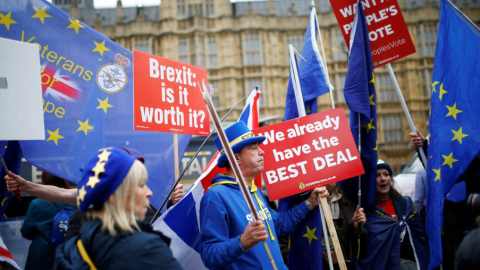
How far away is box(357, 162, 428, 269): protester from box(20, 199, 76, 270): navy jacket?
7.83ft

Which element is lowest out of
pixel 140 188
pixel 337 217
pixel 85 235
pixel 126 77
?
pixel 337 217

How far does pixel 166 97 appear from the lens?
3828mm

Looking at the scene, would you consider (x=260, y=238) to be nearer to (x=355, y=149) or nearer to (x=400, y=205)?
(x=355, y=149)

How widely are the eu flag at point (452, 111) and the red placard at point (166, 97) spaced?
6.20 ft

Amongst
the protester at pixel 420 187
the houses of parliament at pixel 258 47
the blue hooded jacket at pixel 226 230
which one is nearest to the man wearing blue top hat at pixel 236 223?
the blue hooded jacket at pixel 226 230

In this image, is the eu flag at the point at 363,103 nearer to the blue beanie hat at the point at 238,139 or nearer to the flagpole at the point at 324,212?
the flagpole at the point at 324,212

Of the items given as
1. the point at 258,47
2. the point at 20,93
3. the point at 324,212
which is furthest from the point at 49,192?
the point at 258,47

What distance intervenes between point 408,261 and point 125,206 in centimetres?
291

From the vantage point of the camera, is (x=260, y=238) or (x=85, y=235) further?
(x=260, y=238)

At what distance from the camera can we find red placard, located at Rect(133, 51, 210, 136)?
145 inches

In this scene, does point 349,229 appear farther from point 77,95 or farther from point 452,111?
point 77,95

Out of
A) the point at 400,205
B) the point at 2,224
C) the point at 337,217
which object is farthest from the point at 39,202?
the point at 400,205

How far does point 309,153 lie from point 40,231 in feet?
7.11

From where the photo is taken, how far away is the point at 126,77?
13.9ft
